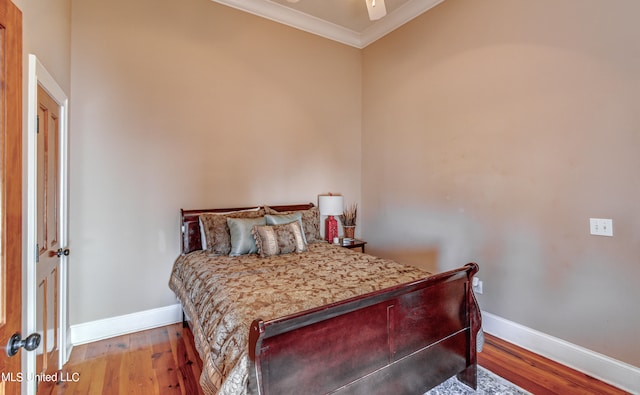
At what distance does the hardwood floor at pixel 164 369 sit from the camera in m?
2.09

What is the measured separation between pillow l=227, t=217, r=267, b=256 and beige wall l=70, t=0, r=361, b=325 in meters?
0.52

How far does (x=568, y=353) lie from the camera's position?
2.34 m

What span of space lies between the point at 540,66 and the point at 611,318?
1927mm

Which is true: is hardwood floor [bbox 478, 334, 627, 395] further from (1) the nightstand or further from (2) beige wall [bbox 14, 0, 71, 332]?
(2) beige wall [bbox 14, 0, 71, 332]

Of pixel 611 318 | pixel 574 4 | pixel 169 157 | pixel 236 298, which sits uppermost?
pixel 574 4

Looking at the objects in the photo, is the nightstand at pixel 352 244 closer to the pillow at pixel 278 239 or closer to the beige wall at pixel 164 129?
the beige wall at pixel 164 129

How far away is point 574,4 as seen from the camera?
227 centimetres

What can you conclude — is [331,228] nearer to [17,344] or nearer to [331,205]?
[331,205]

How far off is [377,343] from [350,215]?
2.70m

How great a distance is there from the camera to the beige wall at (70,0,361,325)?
2.75 m

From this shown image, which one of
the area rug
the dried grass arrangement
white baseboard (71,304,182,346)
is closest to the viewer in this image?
the area rug

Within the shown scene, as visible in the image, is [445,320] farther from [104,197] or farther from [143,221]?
[104,197]

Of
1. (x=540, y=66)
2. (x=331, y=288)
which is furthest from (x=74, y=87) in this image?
(x=540, y=66)

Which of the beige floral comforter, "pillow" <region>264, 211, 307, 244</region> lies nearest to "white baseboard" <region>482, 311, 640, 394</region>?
the beige floral comforter
